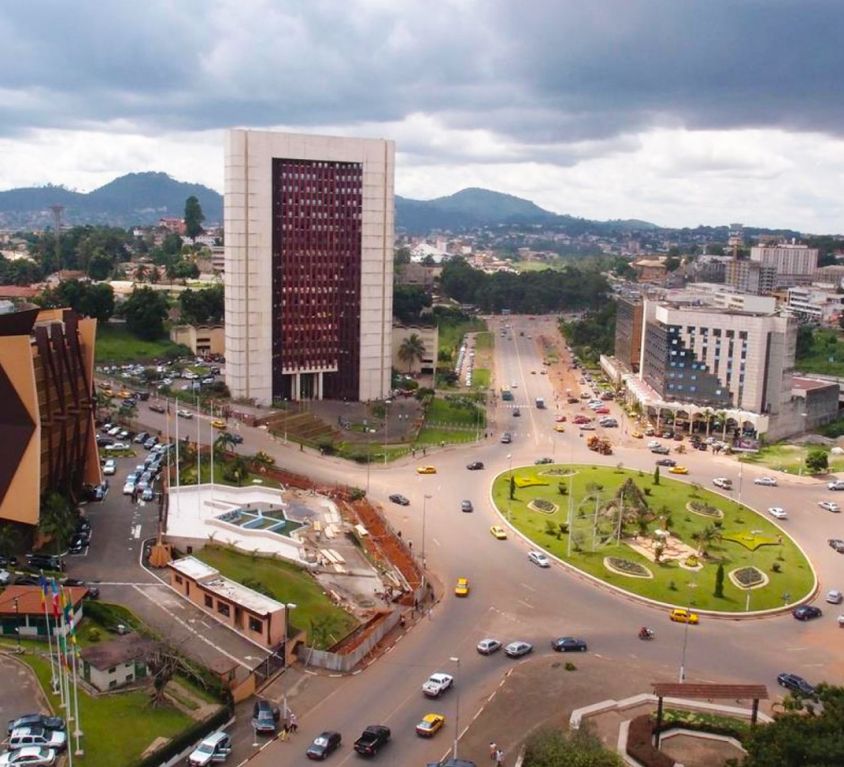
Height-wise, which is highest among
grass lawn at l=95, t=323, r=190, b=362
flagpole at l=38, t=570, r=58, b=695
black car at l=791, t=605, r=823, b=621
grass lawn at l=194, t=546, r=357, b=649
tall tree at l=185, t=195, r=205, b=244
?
tall tree at l=185, t=195, r=205, b=244

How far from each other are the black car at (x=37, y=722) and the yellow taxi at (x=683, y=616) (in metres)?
22.8

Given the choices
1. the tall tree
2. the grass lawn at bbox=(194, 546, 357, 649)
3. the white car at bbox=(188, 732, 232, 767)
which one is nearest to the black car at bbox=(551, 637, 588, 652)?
Answer: the grass lawn at bbox=(194, 546, 357, 649)

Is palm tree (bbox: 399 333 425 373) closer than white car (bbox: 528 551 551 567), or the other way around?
white car (bbox: 528 551 551 567)

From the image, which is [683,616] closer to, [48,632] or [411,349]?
[48,632]

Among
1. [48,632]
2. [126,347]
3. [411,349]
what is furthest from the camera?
[126,347]

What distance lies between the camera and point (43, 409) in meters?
39.8

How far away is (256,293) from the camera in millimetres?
69125

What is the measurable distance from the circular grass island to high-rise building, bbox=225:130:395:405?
72.0 ft

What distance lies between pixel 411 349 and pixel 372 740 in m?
57.5

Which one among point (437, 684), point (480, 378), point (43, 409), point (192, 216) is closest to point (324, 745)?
point (437, 684)

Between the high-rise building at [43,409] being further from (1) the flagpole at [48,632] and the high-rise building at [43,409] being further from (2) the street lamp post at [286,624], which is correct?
(2) the street lamp post at [286,624]

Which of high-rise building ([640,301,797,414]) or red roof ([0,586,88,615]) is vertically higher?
high-rise building ([640,301,797,414])

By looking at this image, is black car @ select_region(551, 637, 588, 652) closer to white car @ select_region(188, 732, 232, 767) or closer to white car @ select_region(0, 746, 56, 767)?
white car @ select_region(188, 732, 232, 767)

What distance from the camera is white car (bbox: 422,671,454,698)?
2991 cm
